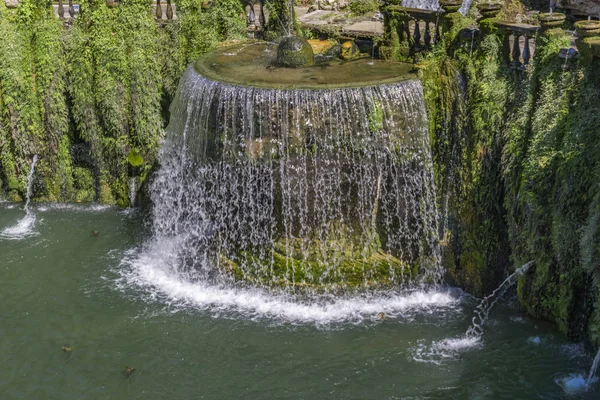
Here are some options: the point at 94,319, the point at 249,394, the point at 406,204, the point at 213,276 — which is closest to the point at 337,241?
the point at 406,204

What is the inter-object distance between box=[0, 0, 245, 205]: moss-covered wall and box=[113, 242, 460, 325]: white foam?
11.0ft

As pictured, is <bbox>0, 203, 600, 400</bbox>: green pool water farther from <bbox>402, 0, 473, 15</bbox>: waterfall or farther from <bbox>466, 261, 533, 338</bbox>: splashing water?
<bbox>402, 0, 473, 15</bbox>: waterfall

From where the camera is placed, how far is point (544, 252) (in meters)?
10.3

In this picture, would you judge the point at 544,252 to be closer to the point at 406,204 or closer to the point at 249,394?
the point at 406,204

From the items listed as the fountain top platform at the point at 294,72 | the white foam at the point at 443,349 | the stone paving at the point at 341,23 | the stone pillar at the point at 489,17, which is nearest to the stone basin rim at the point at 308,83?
the fountain top platform at the point at 294,72

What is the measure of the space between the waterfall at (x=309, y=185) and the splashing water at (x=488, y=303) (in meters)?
0.94

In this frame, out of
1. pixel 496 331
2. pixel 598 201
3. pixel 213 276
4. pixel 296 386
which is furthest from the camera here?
pixel 213 276

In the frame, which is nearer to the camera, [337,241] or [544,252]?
[544,252]

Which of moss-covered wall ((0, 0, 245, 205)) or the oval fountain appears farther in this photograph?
moss-covered wall ((0, 0, 245, 205))

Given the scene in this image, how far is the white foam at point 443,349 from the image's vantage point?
10359 millimetres

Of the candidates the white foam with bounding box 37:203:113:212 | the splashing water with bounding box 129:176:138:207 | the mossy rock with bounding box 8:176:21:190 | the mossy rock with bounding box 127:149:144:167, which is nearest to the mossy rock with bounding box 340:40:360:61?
the mossy rock with bounding box 127:149:144:167

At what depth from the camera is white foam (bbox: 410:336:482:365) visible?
34.0ft

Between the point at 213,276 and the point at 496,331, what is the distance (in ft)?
15.4

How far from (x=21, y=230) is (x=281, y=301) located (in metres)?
5.51
